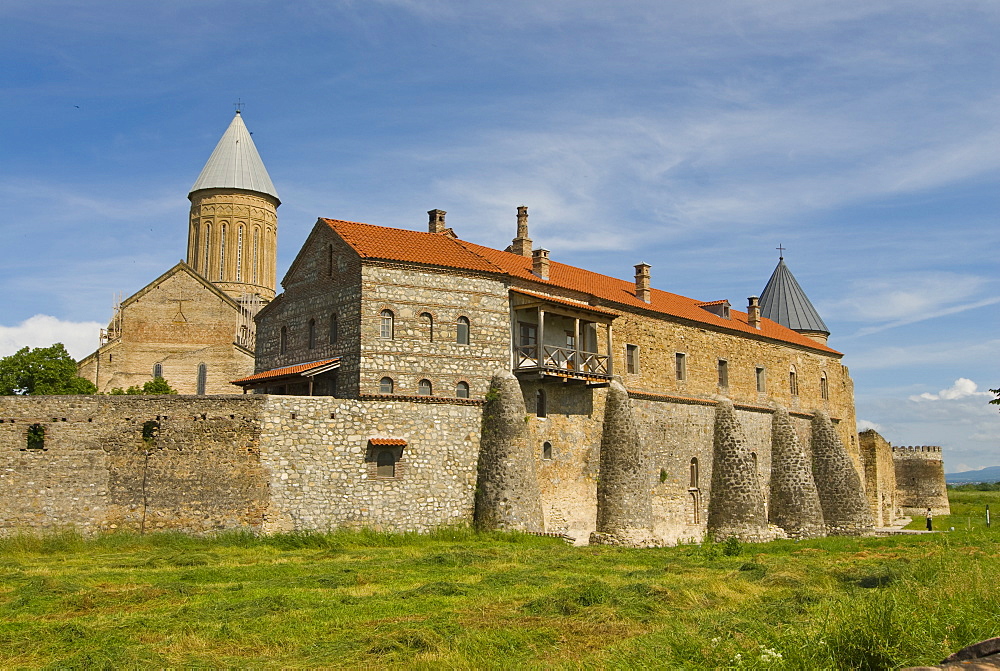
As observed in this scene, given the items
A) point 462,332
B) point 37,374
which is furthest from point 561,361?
point 37,374

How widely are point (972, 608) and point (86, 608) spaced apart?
42.8ft

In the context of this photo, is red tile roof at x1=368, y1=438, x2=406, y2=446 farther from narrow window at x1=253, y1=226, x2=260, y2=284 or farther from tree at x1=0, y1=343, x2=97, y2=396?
narrow window at x1=253, y1=226, x2=260, y2=284

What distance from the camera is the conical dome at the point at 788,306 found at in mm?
48688

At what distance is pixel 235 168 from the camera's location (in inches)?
2233

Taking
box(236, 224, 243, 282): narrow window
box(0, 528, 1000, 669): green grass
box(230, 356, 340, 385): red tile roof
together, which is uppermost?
box(236, 224, 243, 282): narrow window

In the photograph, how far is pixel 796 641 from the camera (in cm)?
902

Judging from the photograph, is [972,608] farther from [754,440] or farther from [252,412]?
[754,440]

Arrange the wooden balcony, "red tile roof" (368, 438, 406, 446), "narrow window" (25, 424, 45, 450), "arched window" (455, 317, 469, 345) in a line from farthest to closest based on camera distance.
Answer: the wooden balcony
"arched window" (455, 317, 469, 345)
"red tile roof" (368, 438, 406, 446)
"narrow window" (25, 424, 45, 450)

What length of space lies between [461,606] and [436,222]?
63.4ft

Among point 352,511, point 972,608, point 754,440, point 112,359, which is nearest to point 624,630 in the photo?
point 972,608

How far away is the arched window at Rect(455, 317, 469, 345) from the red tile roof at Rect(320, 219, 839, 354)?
5.52 feet

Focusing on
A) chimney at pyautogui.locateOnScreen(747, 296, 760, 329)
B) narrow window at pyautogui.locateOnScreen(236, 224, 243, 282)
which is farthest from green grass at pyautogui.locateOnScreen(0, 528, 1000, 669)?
narrow window at pyautogui.locateOnScreen(236, 224, 243, 282)

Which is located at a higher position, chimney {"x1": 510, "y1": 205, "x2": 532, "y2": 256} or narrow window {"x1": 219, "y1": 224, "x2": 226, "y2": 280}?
narrow window {"x1": 219, "y1": 224, "x2": 226, "y2": 280}

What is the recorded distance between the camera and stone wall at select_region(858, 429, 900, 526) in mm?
46344
